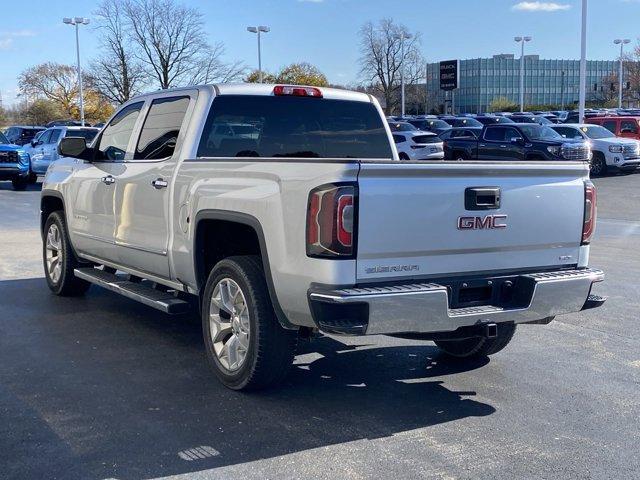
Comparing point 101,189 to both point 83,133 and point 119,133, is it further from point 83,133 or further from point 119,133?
point 83,133

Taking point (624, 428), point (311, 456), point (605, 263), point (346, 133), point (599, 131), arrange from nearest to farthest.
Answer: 1. point (311, 456)
2. point (624, 428)
3. point (346, 133)
4. point (605, 263)
5. point (599, 131)

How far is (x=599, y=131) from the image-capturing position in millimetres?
26031

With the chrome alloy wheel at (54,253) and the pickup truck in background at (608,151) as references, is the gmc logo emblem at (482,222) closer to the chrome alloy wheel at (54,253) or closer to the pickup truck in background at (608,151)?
the chrome alloy wheel at (54,253)

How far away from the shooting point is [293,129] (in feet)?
20.2

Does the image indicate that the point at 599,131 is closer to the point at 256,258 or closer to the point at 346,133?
the point at 346,133

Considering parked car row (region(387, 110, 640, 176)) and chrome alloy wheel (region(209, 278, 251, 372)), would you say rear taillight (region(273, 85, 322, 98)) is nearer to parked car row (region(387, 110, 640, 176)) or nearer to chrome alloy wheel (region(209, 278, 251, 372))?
chrome alloy wheel (region(209, 278, 251, 372))

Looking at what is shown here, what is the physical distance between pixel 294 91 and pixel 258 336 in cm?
Answer: 229

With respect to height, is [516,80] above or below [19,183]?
above

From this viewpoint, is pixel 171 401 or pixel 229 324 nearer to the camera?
pixel 171 401

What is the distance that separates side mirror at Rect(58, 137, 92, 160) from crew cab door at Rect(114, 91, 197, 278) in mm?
722

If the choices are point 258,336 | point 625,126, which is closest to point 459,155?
point 625,126

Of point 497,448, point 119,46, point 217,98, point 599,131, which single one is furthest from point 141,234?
point 119,46

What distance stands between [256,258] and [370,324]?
3.52ft

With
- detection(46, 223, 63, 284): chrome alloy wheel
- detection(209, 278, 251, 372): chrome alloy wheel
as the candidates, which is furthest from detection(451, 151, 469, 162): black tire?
detection(209, 278, 251, 372): chrome alloy wheel
